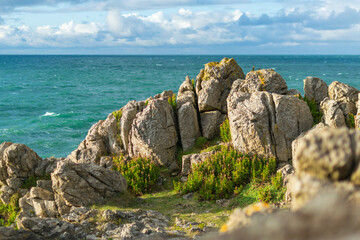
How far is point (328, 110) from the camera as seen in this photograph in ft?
54.5

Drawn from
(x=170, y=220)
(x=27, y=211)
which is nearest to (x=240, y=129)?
(x=170, y=220)

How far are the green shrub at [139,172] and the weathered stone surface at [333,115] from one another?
8.75 m

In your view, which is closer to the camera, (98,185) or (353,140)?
(353,140)

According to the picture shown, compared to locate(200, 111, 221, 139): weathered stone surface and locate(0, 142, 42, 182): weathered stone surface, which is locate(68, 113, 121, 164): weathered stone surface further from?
locate(200, 111, 221, 139): weathered stone surface

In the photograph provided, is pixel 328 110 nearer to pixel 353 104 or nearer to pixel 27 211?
pixel 353 104

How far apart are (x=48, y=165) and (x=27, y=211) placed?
3900 mm

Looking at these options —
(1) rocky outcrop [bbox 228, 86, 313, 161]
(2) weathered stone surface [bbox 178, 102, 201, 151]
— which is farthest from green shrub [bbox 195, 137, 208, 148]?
(1) rocky outcrop [bbox 228, 86, 313, 161]

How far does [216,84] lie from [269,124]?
5257 mm

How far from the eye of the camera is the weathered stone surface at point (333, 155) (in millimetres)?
3740

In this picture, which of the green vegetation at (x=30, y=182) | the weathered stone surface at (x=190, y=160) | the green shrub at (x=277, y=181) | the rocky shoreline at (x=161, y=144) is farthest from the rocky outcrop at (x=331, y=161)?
the green vegetation at (x=30, y=182)

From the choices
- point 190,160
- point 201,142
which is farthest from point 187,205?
point 201,142

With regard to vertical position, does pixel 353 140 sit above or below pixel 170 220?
above

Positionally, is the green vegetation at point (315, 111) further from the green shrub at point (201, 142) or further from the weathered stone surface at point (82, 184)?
the weathered stone surface at point (82, 184)

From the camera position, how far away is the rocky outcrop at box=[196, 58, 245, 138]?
19500 millimetres
